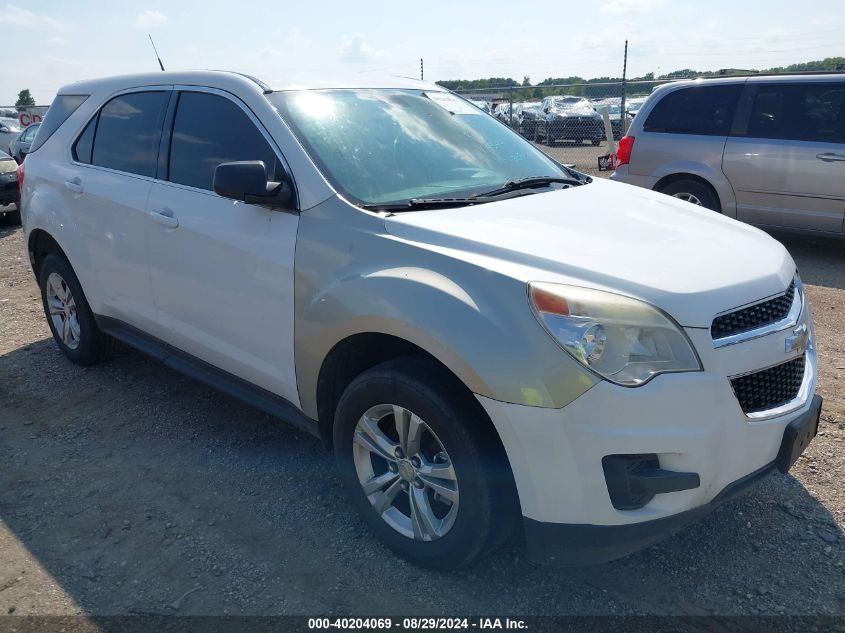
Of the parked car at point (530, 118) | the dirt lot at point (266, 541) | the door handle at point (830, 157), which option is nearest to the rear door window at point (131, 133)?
the dirt lot at point (266, 541)

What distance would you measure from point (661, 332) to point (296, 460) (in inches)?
84.0

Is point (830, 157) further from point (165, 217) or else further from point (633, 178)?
point (165, 217)

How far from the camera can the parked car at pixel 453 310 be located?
2.32 m

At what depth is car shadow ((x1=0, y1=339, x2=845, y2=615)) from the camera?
271cm

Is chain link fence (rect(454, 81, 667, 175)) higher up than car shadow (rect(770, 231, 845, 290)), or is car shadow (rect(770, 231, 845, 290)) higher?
chain link fence (rect(454, 81, 667, 175))

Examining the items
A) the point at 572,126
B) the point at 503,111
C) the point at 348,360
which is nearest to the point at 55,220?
the point at 348,360

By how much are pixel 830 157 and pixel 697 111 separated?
1457 millimetres

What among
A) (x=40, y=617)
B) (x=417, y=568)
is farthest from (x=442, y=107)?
(x=40, y=617)

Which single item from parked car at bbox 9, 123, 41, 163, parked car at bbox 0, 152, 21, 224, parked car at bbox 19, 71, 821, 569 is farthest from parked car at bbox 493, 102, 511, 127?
parked car at bbox 19, 71, 821, 569

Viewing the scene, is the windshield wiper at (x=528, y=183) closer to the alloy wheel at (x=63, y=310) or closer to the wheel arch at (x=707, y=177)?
the alloy wheel at (x=63, y=310)

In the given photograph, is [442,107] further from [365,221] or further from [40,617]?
[40,617]

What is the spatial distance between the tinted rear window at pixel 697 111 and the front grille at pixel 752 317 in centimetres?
578

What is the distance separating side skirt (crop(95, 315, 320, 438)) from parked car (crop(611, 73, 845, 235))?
6001 mm

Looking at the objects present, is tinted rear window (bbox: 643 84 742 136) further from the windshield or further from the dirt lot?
the windshield
